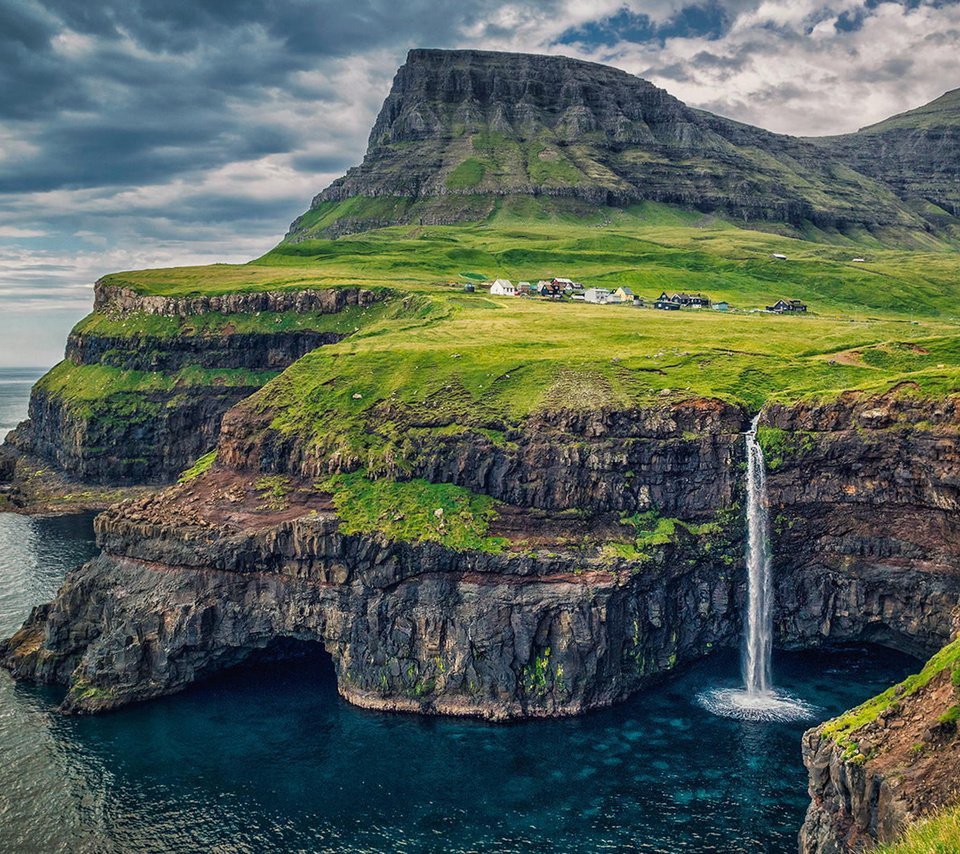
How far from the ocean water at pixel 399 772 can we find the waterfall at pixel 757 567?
3.98 m

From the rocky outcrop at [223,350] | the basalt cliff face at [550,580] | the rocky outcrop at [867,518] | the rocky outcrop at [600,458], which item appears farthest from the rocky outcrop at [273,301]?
the rocky outcrop at [867,518]

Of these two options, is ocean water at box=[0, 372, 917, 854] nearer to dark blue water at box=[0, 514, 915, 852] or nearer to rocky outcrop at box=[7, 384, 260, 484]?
dark blue water at box=[0, 514, 915, 852]

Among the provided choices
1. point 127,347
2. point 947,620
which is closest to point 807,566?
point 947,620

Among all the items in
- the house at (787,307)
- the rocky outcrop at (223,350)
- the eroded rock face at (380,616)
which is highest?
the house at (787,307)

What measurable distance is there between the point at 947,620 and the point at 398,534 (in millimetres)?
58814

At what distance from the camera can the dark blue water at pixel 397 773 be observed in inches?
2606

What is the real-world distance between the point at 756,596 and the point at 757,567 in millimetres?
3279

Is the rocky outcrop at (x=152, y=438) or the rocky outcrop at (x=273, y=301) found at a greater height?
the rocky outcrop at (x=273, y=301)

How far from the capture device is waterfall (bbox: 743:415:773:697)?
3627 inches

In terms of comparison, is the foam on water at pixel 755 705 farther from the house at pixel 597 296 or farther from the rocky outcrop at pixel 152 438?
the rocky outcrop at pixel 152 438

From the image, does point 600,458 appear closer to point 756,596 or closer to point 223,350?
point 756,596

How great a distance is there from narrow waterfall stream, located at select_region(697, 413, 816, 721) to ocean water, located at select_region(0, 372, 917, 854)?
2.15 meters

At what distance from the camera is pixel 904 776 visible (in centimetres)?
4234

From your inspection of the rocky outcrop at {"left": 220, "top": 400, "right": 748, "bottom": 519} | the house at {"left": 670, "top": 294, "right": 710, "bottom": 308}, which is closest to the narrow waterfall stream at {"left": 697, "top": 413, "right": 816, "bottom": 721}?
the rocky outcrop at {"left": 220, "top": 400, "right": 748, "bottom": 519}
